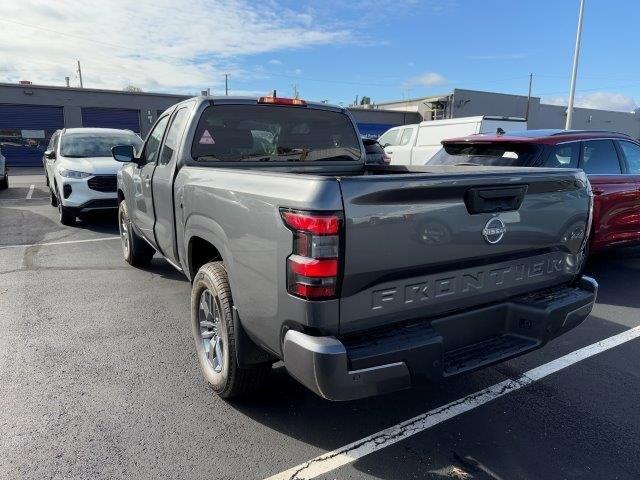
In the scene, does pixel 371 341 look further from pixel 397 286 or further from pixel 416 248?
pixel 416 248

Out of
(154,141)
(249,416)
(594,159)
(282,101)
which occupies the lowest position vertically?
(249,416)

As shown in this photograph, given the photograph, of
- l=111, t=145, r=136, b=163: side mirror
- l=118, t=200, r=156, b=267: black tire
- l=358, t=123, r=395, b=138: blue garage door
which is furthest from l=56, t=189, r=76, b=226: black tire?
l=358, t=123, r=395, b=138: blue garage door

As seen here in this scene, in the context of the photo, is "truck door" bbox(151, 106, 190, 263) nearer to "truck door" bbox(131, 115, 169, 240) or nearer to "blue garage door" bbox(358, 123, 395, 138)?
"truck door" bbox(131, 115, 169, 240)

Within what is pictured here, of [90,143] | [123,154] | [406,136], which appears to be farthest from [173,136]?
[406,136]

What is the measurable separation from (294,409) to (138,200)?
3211 millimetres

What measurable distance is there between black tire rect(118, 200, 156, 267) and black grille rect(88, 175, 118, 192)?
2686 mm

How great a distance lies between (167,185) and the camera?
12.9 ft

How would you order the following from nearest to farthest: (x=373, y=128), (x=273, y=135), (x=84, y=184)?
(x=273, y=135), (x=84, y=184), (x=373, y=128)

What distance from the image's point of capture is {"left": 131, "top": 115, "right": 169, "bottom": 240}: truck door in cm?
460

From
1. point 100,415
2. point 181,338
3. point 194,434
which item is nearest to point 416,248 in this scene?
point 194,434

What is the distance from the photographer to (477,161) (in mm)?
5672

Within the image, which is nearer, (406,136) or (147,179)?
(147,179)

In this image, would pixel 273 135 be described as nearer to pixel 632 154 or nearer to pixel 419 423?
pixel 419 423

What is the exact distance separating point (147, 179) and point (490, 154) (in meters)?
3.89
